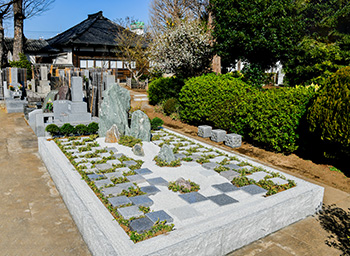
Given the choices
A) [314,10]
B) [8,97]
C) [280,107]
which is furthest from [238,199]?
[314,10]

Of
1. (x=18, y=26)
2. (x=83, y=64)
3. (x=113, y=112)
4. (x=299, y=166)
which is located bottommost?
(x=299, y=166)

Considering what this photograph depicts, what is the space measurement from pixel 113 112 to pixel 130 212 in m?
5.38

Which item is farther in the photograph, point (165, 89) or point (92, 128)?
point (165, 89)

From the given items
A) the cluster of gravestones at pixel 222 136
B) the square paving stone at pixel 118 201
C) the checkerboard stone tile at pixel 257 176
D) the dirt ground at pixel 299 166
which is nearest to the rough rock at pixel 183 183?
the square paving stone at pixel 118 201

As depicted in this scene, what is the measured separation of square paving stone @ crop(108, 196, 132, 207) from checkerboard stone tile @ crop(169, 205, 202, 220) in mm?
854

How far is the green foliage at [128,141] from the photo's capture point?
8.75 m

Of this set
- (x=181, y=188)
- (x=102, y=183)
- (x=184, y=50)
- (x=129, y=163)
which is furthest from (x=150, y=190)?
(x=184, y=50)

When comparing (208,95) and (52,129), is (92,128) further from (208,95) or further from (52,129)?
(208,95)

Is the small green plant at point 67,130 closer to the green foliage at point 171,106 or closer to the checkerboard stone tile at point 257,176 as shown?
the checkerboard stone tile at point 257,176

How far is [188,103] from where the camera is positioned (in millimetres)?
13320

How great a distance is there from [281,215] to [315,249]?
785 millimetres

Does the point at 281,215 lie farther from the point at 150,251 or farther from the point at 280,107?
the point at 280,107

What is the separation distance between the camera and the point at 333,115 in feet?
23.9

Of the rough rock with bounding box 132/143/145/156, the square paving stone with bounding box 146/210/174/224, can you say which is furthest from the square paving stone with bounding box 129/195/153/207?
the rough rock with bounding box 132/143/145/156
